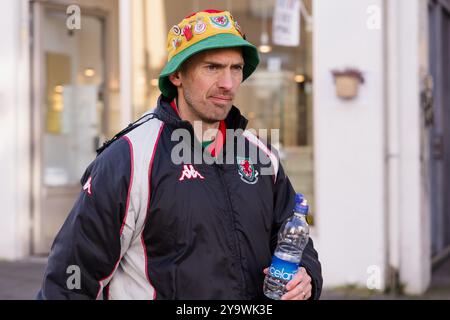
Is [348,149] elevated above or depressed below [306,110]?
below

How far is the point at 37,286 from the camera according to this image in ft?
25.0

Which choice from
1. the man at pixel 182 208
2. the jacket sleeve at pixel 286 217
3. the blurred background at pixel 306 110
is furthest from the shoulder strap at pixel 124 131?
the blurred background at pixel 306 110

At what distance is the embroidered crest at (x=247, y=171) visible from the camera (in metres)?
2.57

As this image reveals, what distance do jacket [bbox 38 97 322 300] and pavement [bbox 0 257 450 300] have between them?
4.20 meters

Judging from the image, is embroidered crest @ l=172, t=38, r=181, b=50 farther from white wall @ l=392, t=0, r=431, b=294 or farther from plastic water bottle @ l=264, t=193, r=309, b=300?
white wall @ l=392, t=0, r=431, b=294

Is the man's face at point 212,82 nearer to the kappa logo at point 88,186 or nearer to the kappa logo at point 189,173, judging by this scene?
the kappa logo at point 189,173

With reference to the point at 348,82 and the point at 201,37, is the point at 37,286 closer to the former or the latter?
the point at 348,82

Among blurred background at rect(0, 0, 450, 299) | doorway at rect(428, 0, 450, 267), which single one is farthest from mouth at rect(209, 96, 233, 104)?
doorway at rect(428, 0, 450, 267)

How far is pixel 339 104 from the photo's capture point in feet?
23.8

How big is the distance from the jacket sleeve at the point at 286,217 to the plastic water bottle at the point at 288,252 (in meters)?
0.03

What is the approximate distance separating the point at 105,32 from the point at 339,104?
361 cm

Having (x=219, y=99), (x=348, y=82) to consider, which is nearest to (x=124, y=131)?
(x=219, y=99)

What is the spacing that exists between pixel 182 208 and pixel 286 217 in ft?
1.59
